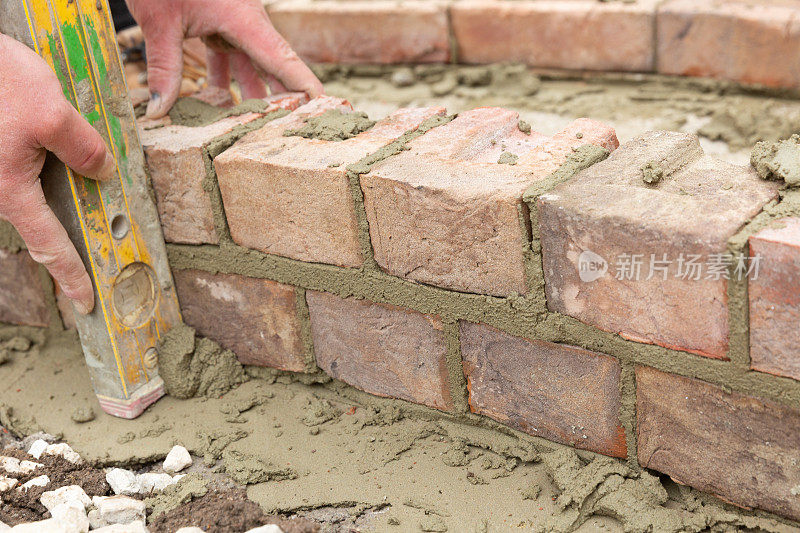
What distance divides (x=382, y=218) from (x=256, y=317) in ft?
2.48

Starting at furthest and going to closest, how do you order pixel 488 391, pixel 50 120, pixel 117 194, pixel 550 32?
pixel 550 32
pixel 117 194
pixel 488 391
pixel 50 120

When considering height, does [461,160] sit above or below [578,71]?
above

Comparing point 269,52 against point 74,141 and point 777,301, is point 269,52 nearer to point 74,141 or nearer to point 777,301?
point 74,141

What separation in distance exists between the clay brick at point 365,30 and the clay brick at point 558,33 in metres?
0.16

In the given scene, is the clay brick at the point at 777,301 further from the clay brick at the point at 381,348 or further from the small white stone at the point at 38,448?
the small white stone at the point at 38,448

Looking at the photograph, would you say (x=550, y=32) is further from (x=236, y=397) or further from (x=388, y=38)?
(x=236, y=397)

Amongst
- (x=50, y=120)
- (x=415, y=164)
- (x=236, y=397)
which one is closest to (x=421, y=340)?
(x=415, y=164)

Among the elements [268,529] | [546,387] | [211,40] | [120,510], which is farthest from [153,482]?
[211,40]

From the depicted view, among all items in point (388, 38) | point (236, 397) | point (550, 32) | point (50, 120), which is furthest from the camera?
point (388, 38)

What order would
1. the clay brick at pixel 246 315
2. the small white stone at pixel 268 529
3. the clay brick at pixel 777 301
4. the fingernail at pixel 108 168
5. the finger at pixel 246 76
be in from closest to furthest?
the clay brick at pixel 777 301 < the small white stone at pixel 268 529 < the fingernail at pixel 108 168 < the clay brick at pixel 246 315 < the finger at pixel 246 76

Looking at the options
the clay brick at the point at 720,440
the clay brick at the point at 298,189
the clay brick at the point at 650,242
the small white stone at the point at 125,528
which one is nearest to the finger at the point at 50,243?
the clay brick at the point at 298,189

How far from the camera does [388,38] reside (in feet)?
18.2

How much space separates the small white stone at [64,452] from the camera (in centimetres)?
279

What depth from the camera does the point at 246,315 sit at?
3111 mm
